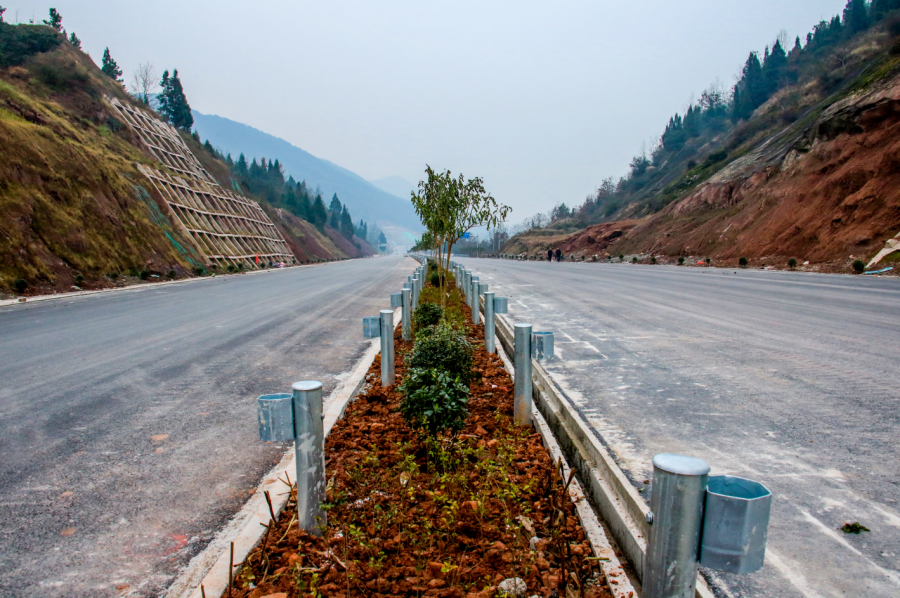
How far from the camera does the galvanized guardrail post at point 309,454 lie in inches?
115

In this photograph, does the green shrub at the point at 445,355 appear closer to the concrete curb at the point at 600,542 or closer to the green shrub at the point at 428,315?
the concrete curb at the point at 600,542

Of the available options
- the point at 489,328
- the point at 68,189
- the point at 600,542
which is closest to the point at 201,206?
the point at 68,189

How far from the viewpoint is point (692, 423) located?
490 centimetres

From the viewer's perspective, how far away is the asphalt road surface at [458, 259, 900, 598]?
285 cm

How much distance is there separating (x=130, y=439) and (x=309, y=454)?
2763mm

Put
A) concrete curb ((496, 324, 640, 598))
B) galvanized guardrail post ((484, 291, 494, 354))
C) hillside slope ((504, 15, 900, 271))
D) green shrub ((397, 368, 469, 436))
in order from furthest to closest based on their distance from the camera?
hillside slope ((504, 15, 900, 271))
galvanized guardrail post ((484, 291, 494, 354))
green shrub ((397, 368, 469, 436))
concrete curb ((496, 324, 640, 598))

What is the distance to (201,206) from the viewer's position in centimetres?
4481

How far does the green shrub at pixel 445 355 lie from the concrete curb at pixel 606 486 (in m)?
0.89

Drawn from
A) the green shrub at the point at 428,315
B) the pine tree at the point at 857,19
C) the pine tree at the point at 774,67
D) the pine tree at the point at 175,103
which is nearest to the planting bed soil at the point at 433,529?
the green shrub at the point at 428,315

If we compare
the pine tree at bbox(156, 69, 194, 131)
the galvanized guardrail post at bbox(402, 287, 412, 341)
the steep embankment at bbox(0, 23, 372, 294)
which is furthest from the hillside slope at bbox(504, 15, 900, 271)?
the pine tree at bbox(156, 69, 194, 131)

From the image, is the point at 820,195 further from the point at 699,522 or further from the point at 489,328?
the point at 699,522

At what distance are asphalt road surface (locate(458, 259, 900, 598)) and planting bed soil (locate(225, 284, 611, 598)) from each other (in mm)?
743

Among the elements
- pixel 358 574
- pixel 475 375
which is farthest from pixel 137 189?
pixel 358 574

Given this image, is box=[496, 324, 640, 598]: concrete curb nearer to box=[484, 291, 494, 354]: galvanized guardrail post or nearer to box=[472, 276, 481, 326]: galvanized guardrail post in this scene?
box=[484, 291, 494, 354]: galvanized guardrail post
